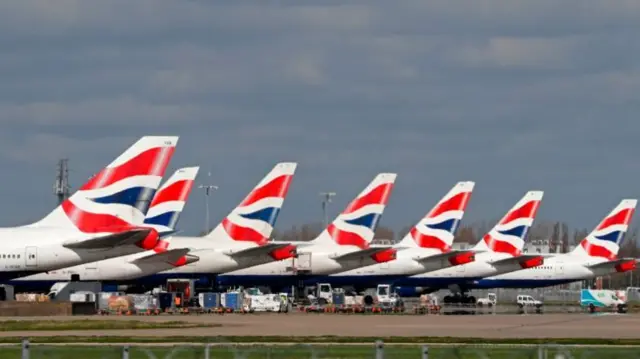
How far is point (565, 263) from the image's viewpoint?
137875mm

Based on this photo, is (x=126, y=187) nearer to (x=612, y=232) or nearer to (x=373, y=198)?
(x=373, y=198)

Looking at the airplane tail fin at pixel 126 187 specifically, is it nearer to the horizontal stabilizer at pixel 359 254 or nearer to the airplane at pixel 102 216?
the airplane at pixel 102 216

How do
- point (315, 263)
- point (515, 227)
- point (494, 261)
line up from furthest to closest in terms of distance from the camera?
point (515, 227)
point (494, 261)
point (315, 263)

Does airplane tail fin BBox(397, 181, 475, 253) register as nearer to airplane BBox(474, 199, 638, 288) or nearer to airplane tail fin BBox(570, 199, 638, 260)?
airplane BBox(474, 199, 638, 288)

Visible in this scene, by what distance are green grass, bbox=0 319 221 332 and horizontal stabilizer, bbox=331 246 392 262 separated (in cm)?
4353

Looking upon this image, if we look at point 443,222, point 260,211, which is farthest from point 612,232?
point 260,211

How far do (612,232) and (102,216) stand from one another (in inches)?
2928

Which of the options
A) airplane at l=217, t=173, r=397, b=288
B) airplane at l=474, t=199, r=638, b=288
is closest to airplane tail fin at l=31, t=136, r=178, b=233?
airplane at l=217, t=173, r=397, b=288

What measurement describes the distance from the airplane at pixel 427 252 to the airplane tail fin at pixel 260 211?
13.0m

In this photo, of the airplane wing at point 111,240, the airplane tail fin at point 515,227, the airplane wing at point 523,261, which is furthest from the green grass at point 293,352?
the airplane tail fin at point 515,227

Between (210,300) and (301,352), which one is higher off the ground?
(210,300)

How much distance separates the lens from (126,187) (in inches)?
2899

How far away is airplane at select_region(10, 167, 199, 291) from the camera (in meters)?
92.8

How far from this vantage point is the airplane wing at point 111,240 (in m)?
71.2
